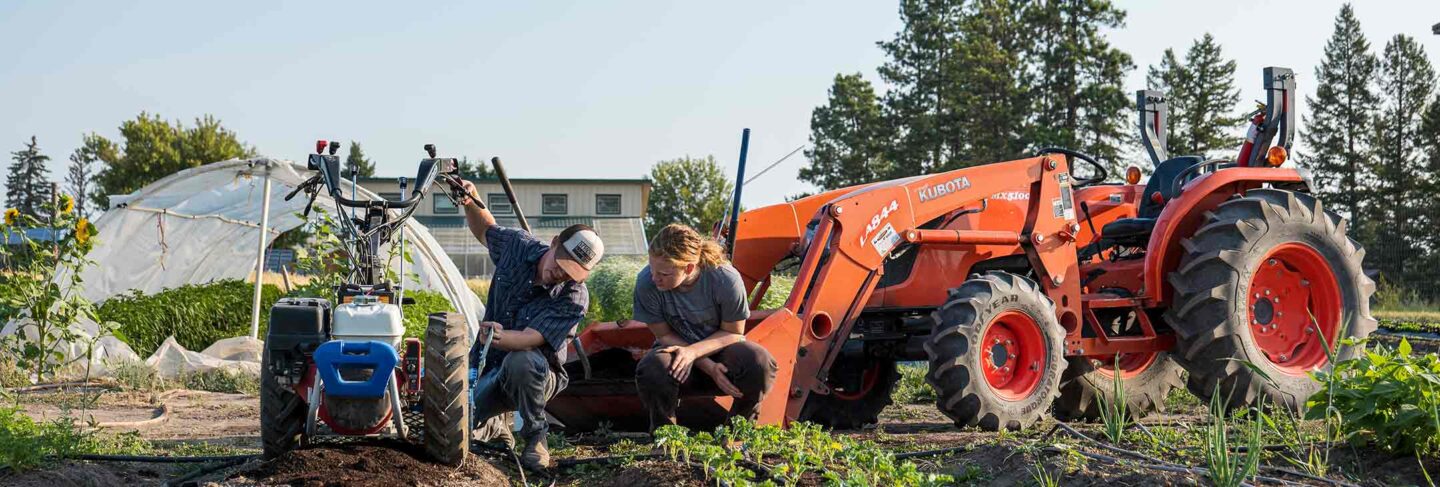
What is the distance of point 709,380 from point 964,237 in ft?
6.37

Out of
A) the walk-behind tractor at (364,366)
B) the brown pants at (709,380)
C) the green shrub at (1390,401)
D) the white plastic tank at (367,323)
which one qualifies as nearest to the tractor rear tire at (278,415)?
the walk-behind tractor at (364,366)

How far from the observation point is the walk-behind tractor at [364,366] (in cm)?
452

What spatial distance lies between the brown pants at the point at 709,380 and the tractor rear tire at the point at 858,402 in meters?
1.49

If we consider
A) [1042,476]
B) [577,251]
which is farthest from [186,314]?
[1042,476]

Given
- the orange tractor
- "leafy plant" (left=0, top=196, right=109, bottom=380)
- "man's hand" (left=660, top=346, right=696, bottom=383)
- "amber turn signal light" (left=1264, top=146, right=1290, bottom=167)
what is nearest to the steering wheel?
the orange tractor

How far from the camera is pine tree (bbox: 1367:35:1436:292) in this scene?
26953 millimetres

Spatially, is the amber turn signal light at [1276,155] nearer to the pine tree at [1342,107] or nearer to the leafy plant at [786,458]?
the leafy plant at [786,458]

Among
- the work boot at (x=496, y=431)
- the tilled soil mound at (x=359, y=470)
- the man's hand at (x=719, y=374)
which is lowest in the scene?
the work boot at (x=496, y=431)

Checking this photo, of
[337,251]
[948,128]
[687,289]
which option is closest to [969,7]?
[948,128]

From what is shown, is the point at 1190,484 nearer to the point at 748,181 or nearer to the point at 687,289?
the point at 687,289

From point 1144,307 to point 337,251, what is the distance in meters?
6.15

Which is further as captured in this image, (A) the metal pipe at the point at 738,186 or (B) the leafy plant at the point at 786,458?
(A) the metal pipe at the point at 738,186

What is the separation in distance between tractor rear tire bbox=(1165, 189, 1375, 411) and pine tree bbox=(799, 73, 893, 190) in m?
28.4

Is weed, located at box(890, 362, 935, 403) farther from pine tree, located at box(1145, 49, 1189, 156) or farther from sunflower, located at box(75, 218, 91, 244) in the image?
pine tree, located at box(1145, 49, 1189, 156)
